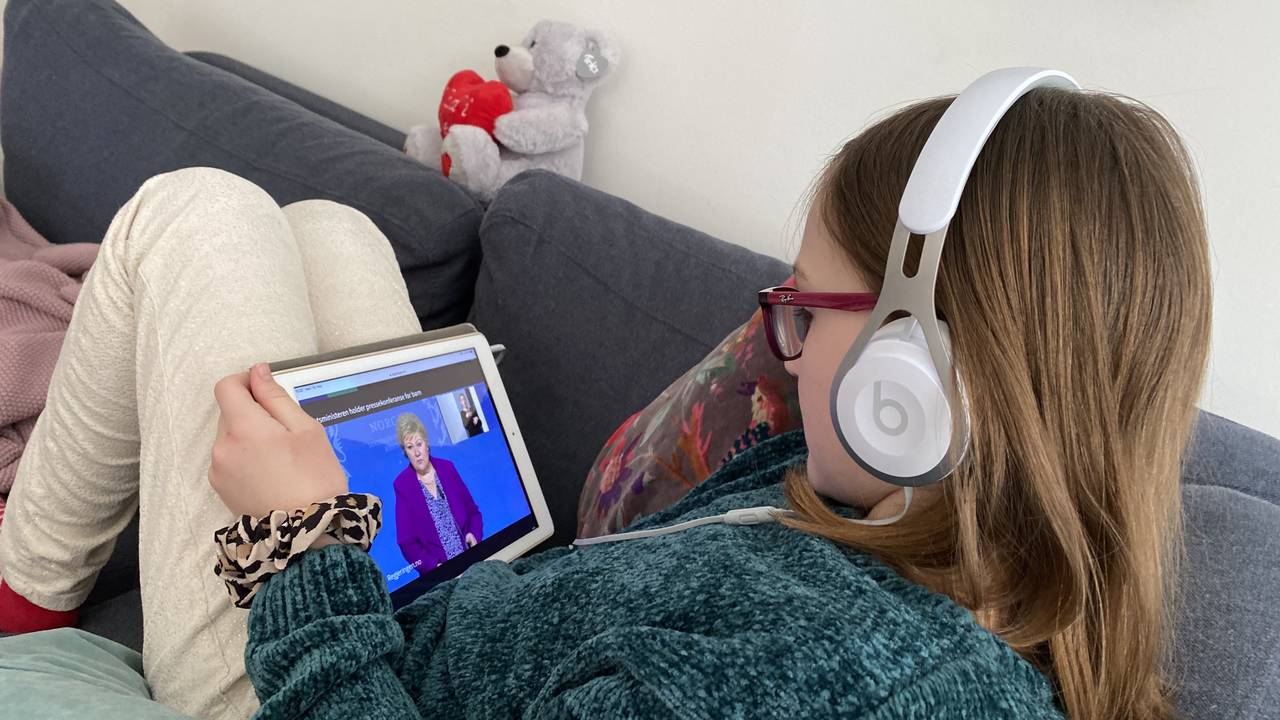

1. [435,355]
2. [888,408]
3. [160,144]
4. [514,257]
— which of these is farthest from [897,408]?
[160,144]

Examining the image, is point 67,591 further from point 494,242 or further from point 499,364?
point 494,242

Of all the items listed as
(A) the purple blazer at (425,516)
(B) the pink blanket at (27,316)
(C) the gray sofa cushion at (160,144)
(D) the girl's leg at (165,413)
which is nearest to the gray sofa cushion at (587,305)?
(C) the gray sofa cushion at (160,144)

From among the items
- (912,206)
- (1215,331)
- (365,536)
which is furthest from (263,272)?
(1215,331)

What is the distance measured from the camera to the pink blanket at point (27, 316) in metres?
1.13

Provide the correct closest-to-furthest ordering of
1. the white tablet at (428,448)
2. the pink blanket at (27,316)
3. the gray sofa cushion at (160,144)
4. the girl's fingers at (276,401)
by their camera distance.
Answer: the girl's fingers at (276,401)
the white tablet at (428,448)
the pink blanket at (27,316)
the gray sofa cushion at (160,144)

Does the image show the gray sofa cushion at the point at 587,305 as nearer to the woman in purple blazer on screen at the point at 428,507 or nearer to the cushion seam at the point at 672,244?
the cushion seam at the point at 672,244

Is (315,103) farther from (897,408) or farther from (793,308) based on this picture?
(897,408)

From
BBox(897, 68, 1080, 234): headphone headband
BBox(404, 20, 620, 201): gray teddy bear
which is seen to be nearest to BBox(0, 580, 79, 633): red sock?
BBox(404, 20, 620, 201): gray teddy bear

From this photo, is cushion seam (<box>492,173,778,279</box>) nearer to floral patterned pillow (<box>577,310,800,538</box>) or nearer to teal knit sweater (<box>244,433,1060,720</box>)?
floral patterned pillow (<box>577,310,800,538</box>)

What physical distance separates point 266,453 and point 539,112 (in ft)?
2.93

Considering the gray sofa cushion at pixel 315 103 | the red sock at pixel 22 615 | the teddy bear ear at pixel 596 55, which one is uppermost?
the teddy bear ear at pixel 596 55

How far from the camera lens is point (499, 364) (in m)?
1.31

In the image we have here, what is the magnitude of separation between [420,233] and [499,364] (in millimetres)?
254

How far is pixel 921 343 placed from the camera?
0.55m
